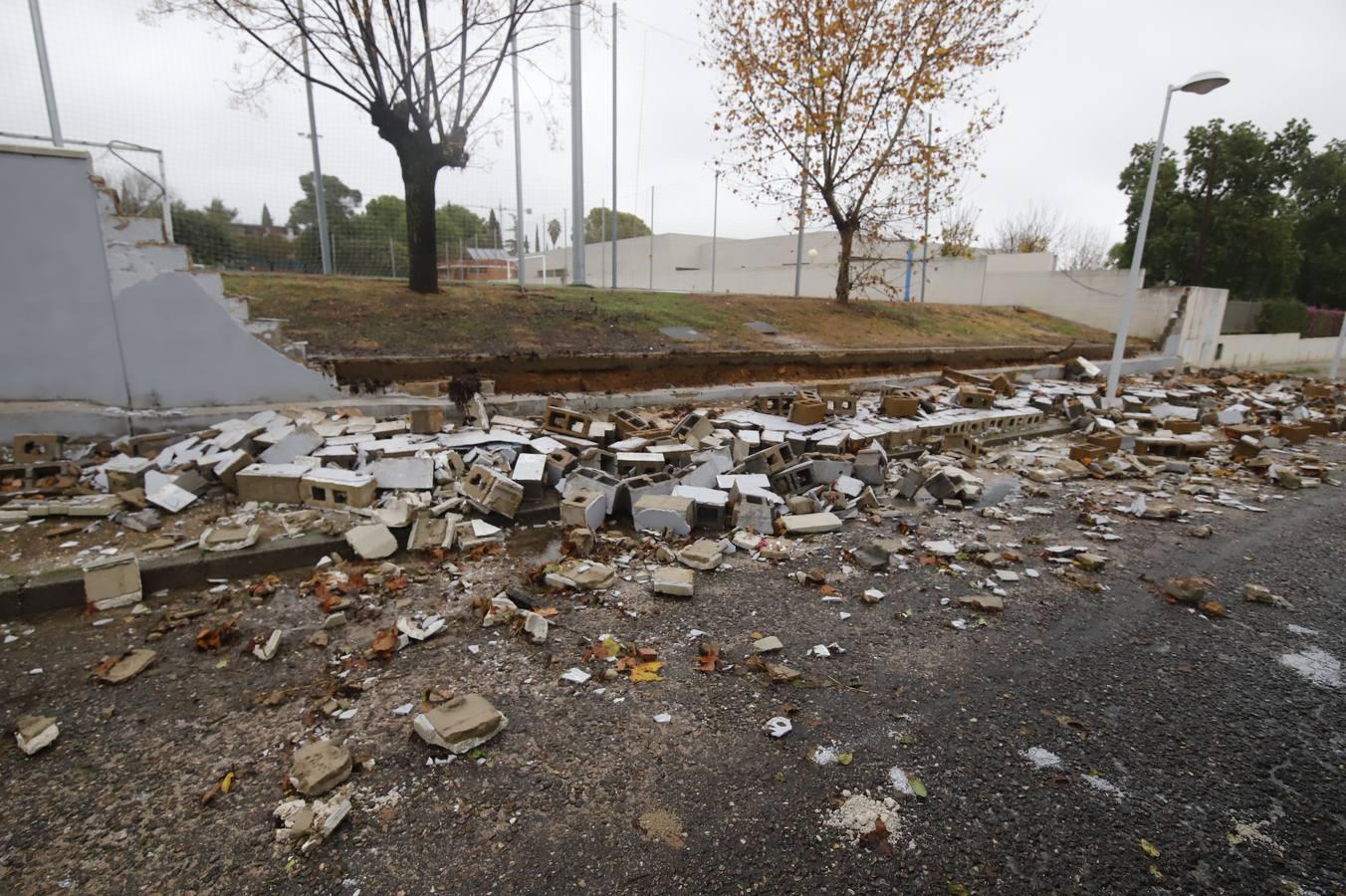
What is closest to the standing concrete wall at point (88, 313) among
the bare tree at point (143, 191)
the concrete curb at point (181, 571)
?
the bare tree at point (143, 191)

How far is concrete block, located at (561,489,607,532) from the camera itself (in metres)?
4.53

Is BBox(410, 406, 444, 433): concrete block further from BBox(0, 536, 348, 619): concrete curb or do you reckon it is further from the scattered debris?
the scattered debris

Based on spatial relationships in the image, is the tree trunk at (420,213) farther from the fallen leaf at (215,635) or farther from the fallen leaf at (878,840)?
the fallen leaf at (878,840)

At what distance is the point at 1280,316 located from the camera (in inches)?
875

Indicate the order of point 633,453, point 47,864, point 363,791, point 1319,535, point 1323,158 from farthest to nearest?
point 1323,158, point 633,453, point 1319,535, point 363,791, point 47,864

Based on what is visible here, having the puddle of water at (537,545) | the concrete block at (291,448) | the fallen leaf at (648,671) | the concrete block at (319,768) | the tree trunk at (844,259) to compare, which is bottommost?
the puddle of water at (537,545)

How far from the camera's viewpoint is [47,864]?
6.14 ft

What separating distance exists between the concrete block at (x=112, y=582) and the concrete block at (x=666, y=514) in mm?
3050

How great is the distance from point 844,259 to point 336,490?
44.8ft

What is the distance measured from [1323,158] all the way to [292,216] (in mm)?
34835

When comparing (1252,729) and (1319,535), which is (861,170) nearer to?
A: (1319,535)

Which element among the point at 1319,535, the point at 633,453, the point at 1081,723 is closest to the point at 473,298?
the point at 633,453

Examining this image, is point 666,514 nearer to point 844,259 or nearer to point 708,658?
point 708,658

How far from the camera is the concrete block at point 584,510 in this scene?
4.53 metres
